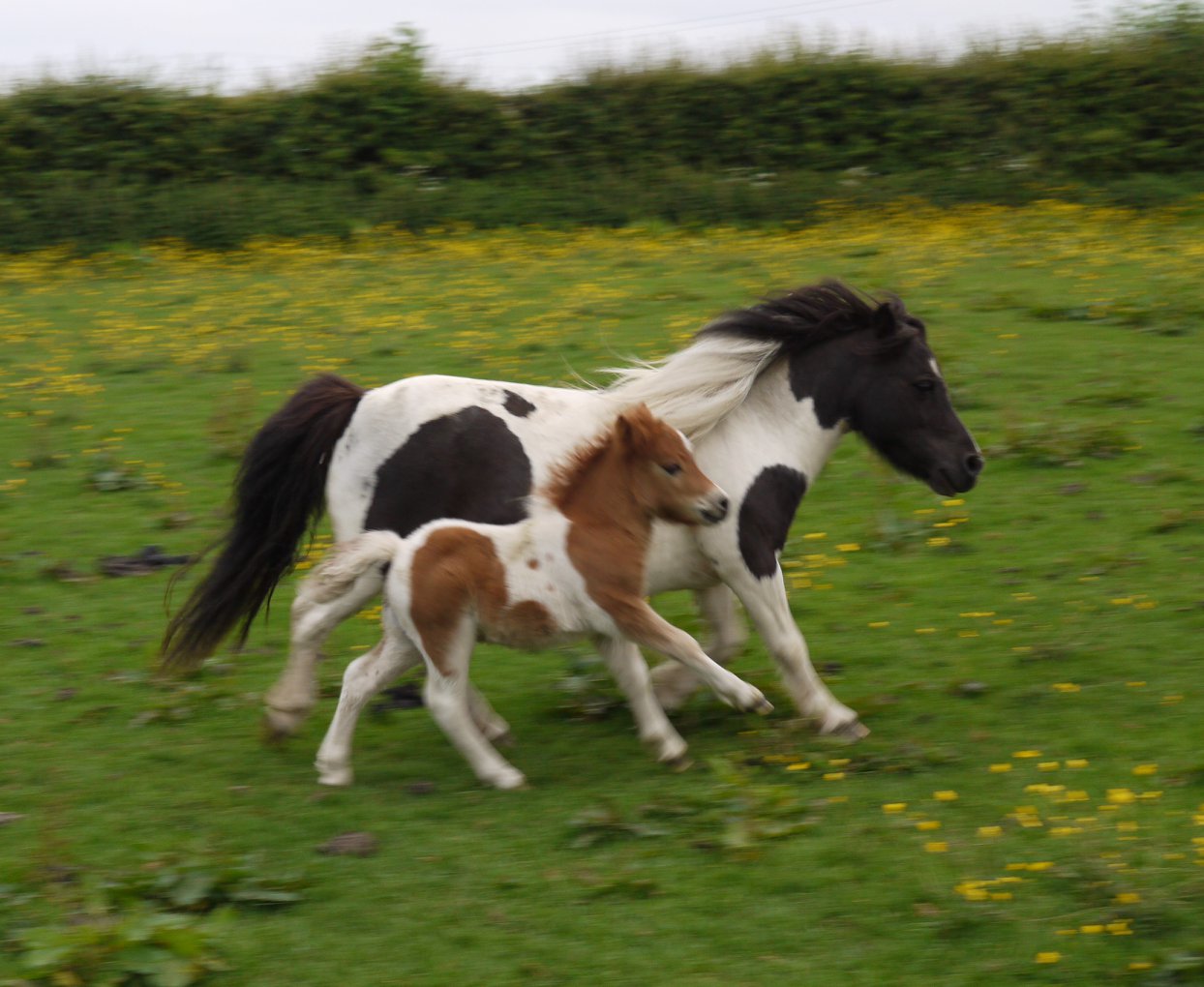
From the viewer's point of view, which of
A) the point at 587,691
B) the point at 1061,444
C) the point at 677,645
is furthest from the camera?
the point at 1061,444

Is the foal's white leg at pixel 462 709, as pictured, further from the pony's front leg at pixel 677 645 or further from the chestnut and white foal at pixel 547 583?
the pony's front leg at pixel 677 645

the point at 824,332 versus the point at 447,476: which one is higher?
Answer: the point at 824,332

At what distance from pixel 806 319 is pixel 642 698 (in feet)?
5.99

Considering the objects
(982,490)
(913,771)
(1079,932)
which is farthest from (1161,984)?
(982,490)

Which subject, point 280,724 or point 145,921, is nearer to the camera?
point 145,921

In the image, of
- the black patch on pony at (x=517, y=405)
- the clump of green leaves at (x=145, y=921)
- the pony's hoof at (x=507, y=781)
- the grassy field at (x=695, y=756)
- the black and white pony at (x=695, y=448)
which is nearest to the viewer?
the clump of green leaves at (x=145, y=921)

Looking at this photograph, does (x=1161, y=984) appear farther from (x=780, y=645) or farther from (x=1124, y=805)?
(x=780, y=645)

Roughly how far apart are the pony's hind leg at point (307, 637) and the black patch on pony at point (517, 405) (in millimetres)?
868

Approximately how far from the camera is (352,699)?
564cm

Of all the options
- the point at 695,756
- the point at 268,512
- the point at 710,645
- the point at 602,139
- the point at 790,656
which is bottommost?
the point at 695,756

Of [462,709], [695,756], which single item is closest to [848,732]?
[695,756]

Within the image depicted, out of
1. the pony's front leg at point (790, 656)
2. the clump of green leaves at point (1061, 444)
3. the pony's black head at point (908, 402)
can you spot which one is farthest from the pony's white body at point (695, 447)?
the clump of green leaves at point (1061, 444)

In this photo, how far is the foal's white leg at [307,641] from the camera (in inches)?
231

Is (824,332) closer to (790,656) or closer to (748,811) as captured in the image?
(790,656)
